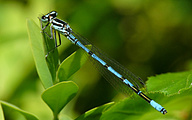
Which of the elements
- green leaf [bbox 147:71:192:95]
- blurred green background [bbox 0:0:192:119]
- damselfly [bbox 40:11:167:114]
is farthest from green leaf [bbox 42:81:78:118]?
blurred green background [bbox 0:0:192:119]

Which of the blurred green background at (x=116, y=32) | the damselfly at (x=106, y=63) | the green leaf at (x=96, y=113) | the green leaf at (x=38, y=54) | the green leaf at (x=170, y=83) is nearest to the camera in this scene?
the green leaf at (x=96, y=113)

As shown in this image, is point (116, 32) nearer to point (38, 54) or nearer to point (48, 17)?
point (48, 17)

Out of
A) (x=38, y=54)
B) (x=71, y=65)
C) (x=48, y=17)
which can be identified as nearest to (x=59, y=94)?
(x=71, y=65)

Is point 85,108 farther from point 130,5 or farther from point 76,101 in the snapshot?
point 130,5

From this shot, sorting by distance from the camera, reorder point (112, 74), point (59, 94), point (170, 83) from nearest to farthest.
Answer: point (59, 94)
point (170, 83)
point (112, 74)

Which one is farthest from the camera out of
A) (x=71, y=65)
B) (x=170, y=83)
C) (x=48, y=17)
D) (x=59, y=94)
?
(x=48, y=17)

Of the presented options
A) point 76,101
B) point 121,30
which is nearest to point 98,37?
point 121,30

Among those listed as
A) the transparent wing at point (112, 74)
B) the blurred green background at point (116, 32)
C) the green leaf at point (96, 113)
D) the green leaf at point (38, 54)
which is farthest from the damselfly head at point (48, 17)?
the green leaf at point (96, 113)

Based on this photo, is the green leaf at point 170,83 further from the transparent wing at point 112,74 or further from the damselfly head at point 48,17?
the damselfly head at point 48,17
